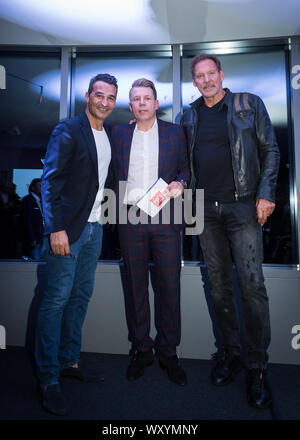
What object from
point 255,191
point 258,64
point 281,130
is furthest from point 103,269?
point 258,64

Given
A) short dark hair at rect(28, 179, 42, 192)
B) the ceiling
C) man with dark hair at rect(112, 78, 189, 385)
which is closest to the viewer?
man with dark hair at rect(112, 78, 189, 385)

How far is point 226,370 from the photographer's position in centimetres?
177

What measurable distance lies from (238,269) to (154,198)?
2.08ft

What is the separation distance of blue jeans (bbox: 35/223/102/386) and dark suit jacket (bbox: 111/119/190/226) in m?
0.41

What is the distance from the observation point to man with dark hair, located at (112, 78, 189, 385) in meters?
1.78

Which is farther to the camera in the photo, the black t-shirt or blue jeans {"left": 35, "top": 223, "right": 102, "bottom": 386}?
the black t-shirt

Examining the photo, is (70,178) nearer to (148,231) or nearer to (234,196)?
(148,231)

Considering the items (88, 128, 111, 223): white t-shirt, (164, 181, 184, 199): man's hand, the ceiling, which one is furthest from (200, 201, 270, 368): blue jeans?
the ceiling

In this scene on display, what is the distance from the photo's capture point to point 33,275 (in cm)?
240

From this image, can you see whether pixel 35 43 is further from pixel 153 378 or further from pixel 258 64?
pixel 153 378

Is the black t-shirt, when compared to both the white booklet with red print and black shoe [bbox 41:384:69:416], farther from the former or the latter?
black shoe [bbox 41:384:69:416]

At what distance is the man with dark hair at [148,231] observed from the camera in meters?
A: 1.78

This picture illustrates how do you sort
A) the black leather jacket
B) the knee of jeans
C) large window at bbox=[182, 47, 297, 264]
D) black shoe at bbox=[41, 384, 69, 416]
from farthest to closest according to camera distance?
large window at bbox=[182, 47, 297, 264] → the black leather jacket → the knee of jeans → black shoe at bbox=[41, 384, 69, 416]
